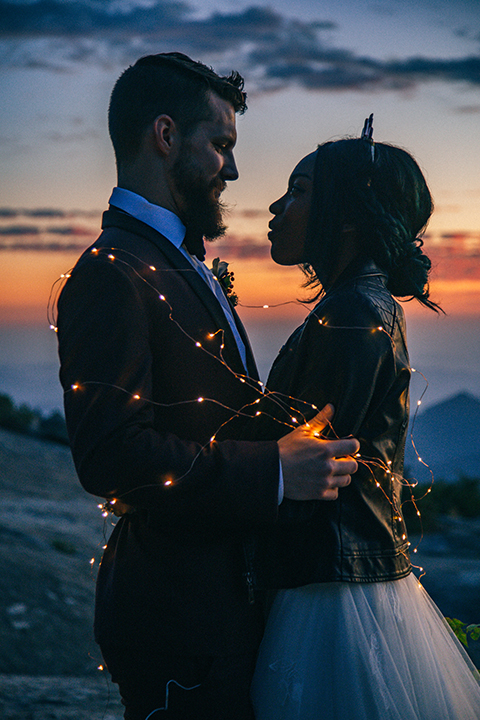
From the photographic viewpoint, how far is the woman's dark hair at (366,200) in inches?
82.8

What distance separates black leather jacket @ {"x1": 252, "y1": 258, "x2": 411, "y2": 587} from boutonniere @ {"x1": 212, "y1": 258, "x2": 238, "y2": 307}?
46cm

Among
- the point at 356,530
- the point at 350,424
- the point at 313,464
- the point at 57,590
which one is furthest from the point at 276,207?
the point at 57,590

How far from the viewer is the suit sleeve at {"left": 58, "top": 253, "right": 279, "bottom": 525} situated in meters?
1.66

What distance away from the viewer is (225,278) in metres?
2.42

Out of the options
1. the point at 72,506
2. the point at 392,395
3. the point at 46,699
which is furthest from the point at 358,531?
the point at 72,506

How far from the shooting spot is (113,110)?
2.16 metres

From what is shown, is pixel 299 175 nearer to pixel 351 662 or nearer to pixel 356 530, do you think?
pixel 356 530

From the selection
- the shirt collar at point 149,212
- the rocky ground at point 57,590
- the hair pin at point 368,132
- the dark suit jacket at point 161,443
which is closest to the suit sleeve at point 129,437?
the dark suit jacket at point 161,443

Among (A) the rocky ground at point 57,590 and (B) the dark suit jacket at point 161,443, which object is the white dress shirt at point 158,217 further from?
(A) the rocky ground at point 57,590

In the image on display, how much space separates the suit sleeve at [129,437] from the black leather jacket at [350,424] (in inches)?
7.1

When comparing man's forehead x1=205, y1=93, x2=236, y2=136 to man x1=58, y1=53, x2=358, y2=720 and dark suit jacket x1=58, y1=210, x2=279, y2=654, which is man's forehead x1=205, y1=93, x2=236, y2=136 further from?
dark suit jacket x1=58, y1=210, x2=279, y2=654

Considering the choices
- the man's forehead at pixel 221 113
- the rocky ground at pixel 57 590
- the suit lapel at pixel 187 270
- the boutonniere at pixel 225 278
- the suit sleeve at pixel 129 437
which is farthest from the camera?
the rocky ground at pixel 57 590

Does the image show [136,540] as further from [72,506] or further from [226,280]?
[72,506]

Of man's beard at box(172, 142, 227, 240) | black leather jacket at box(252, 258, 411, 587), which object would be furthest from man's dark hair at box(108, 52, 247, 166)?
black leather jacket at box(252, 258, 411, 587)
